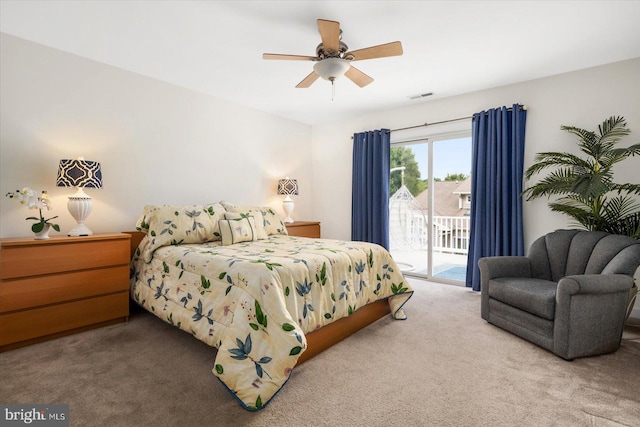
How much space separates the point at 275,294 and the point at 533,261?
2507 mm

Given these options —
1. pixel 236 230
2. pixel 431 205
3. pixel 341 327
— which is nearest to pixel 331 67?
pixel 236 230

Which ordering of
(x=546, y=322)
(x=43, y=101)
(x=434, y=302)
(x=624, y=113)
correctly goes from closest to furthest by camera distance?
(x=546, y=322) → (x=43, y=101) → (x=624, y=113) → (x=434, y=302)

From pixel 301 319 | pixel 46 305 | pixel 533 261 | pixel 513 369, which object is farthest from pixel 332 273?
pixel 46 305

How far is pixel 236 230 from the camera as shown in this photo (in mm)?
3109

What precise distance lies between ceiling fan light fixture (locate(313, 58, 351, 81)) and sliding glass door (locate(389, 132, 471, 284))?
2.29 m

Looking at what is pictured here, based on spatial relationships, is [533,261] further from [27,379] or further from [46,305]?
[46,305]

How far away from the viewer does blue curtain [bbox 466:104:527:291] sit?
342 centimetres

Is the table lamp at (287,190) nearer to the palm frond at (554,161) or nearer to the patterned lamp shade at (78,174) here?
the patterned lamp shade at (78,174)

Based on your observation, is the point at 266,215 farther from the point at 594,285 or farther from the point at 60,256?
the point at 594,285

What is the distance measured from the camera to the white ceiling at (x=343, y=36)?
220 cm

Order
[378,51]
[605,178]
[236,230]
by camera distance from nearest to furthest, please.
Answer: [378,51], [605,178], [236,230]

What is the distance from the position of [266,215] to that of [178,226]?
1.11 meters

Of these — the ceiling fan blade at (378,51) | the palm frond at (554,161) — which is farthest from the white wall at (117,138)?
the palm frond at (554,161)

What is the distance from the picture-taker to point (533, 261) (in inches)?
110
